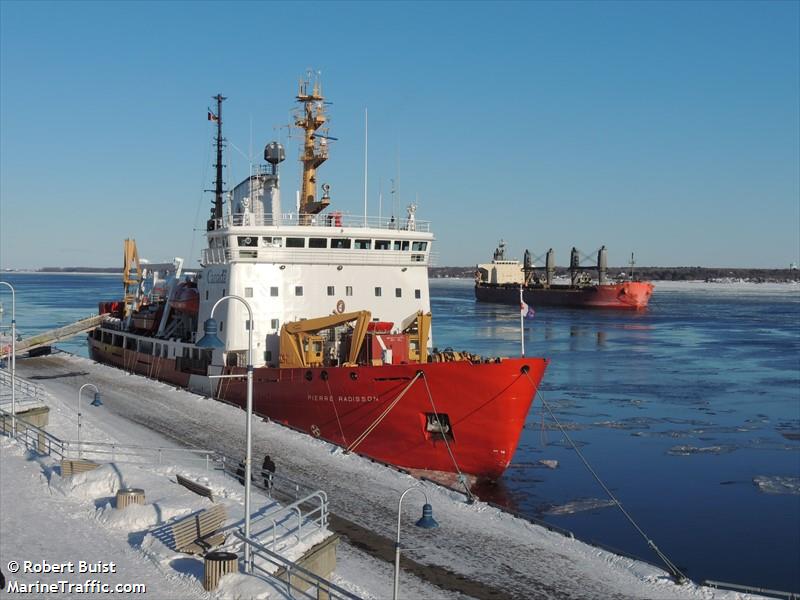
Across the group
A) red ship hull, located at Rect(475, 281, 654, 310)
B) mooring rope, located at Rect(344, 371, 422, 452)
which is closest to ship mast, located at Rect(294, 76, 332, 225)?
mooring rope, located at Rect(344, 371, 422, 452)

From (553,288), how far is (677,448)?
115 m

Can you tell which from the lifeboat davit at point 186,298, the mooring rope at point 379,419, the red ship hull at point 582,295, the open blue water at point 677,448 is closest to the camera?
the open blue water at point 677,448

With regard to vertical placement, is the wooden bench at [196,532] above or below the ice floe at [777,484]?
above

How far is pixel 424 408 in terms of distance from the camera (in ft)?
81.0

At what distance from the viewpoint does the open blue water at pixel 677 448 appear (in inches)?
871

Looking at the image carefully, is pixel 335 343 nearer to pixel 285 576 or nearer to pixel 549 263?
pixel 285 576

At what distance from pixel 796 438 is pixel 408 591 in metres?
27.0

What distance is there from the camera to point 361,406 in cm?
2555

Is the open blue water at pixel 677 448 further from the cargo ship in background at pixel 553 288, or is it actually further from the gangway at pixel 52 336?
the cargo ship in background at pixel 553 288

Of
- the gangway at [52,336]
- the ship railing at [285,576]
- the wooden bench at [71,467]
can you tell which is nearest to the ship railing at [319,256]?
the wooden bench at [71,467]

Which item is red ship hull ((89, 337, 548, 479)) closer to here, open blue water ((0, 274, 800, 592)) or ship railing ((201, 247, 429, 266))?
open blue water ((0, 274, 800, 592))

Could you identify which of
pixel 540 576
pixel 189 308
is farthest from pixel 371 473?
pixel 189 308

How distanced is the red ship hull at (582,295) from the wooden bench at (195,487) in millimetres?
117836

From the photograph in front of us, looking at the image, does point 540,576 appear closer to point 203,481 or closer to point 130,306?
point 203,481
